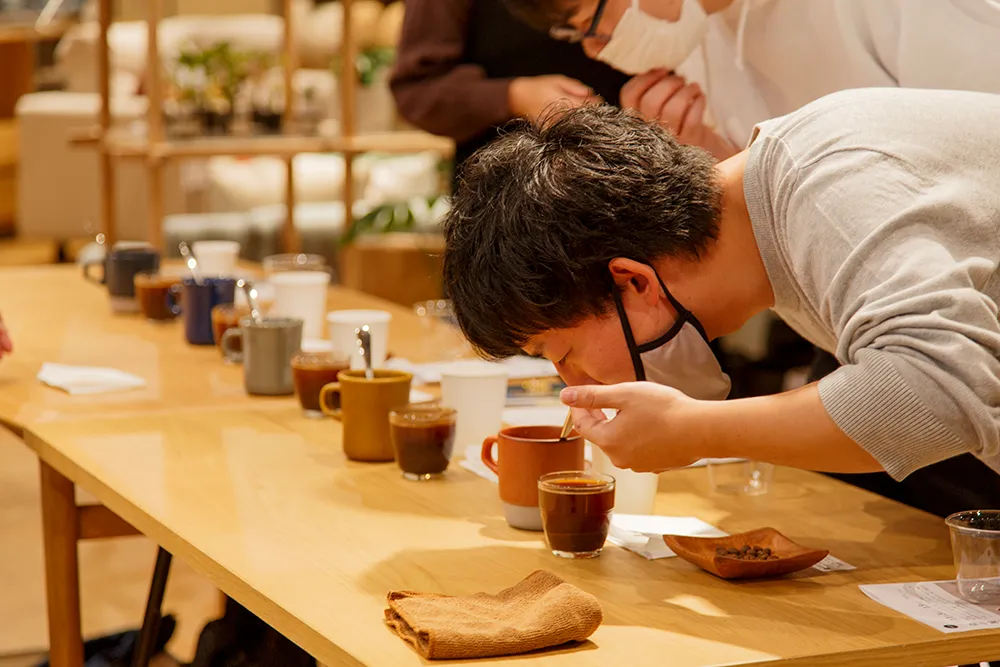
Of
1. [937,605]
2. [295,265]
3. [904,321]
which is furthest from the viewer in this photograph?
[295,265]

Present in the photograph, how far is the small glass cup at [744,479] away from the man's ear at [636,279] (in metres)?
0.36

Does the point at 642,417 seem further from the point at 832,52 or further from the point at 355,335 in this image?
the point at 355,335

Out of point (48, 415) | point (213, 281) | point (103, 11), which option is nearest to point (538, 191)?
point (48, 415)

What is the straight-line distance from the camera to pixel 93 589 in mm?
3609

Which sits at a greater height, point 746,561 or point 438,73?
point 438,73

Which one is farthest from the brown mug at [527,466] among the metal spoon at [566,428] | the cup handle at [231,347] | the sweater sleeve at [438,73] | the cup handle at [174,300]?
the sweater sleeve at [438,73]

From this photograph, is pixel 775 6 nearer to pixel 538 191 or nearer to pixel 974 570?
pixel 538 191

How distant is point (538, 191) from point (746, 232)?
0.75 feet

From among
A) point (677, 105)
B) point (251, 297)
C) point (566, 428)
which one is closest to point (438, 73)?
point (251, 297)

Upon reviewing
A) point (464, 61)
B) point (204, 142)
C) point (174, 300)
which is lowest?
point (174, 300)

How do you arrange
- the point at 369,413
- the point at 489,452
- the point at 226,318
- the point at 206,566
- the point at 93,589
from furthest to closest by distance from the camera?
the point at 93,589 → the point at 226,318 → the point at 369,413 → the point at 489,452 → the point at 206,566

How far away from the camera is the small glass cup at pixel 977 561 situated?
1.36 m

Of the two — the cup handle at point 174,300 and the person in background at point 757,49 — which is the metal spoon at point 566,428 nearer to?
the person in background at point 757,49

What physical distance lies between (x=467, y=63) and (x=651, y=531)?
1.82 meters
